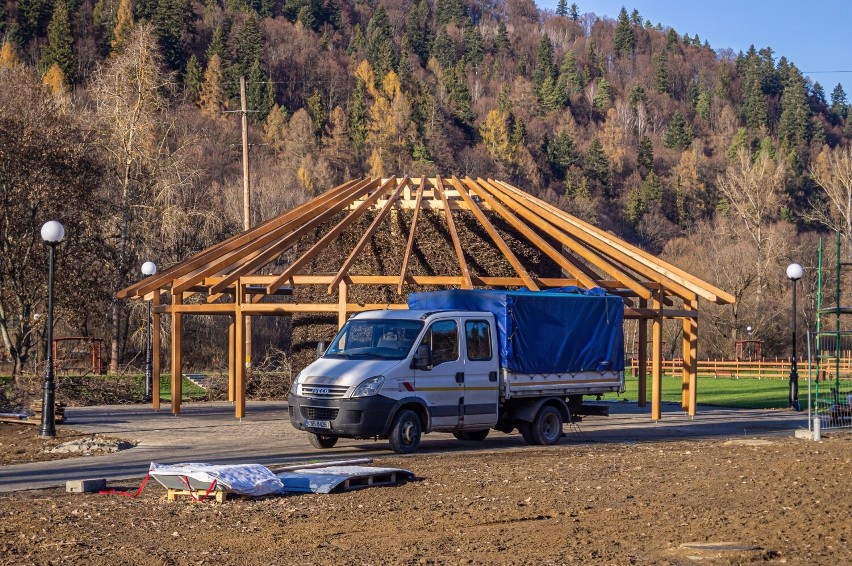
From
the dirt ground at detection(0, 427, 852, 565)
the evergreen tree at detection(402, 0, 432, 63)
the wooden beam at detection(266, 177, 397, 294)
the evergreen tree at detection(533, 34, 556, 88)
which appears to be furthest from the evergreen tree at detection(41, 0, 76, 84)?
the dirt ground at detection(0, 427, 852, 565)

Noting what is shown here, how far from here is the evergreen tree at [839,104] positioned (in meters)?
155

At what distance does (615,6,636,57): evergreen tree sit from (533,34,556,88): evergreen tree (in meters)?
19.6

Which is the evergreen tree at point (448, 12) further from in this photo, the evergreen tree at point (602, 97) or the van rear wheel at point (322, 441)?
the van rear wheel at point (322, 441)

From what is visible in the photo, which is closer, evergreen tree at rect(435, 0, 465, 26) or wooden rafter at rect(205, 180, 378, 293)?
wooden rafter at rect(205, 180, 378, 293)

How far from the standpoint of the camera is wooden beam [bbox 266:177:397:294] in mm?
21656

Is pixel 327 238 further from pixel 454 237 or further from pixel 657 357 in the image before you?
pixel 657 357

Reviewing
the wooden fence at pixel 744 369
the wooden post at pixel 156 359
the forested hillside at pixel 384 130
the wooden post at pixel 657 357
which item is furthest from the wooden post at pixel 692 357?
the wooden fence at pixel 744 369

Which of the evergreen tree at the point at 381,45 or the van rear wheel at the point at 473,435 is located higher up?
the evergreen tree at the point at 381,45

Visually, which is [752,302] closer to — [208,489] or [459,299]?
[459,299]

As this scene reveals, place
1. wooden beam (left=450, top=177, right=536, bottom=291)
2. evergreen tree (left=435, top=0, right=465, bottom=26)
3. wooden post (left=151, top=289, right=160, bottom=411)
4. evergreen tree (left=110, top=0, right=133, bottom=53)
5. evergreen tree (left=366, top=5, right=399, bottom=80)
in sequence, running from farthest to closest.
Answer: evergreen tree (left=435, top=0, right=465, bottom=26) < evergreen tree (left=366, top=5, right=399, bottom=80) < evergreen tree (left=110, top=0, right=133, bottom=53) < wooden post (left=151, top=289, right=160, bottom=411) < wooden beam (left=450, top=177, right=536, bottom=291)

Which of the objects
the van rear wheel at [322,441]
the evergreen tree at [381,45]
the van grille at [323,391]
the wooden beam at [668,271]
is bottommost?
→ the van rear wheel at [322,441]

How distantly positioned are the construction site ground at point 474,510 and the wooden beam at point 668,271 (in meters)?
4.81

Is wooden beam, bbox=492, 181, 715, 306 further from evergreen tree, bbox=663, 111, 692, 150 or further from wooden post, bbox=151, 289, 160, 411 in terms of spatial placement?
evergreen tree, bbox=663, 111, 692, 150

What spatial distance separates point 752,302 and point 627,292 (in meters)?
43.5
